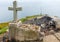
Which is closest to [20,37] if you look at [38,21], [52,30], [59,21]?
[52,30]

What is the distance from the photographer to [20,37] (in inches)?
332

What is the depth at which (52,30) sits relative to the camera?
33.7ft

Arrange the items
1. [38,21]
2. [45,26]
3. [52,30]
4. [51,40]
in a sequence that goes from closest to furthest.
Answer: [51,40]
[52,30]
[45,26]
[38,21]

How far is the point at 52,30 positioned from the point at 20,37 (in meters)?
Result: 2.30

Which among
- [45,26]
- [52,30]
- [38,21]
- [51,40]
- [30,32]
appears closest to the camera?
[30,32]

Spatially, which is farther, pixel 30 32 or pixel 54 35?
pixel 54 35

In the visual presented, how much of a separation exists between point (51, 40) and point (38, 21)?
3.54 metres

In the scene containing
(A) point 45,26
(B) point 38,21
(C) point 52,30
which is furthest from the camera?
(B) point 38,21

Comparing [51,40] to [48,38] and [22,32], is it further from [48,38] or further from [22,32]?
[22,32]

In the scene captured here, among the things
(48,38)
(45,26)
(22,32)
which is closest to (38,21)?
(45,26)

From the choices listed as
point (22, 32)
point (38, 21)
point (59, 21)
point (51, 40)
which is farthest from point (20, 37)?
point (38, 21)

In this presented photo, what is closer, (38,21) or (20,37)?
(20,37)

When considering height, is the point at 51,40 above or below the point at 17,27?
below

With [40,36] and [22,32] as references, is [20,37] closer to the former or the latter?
[22,32]
